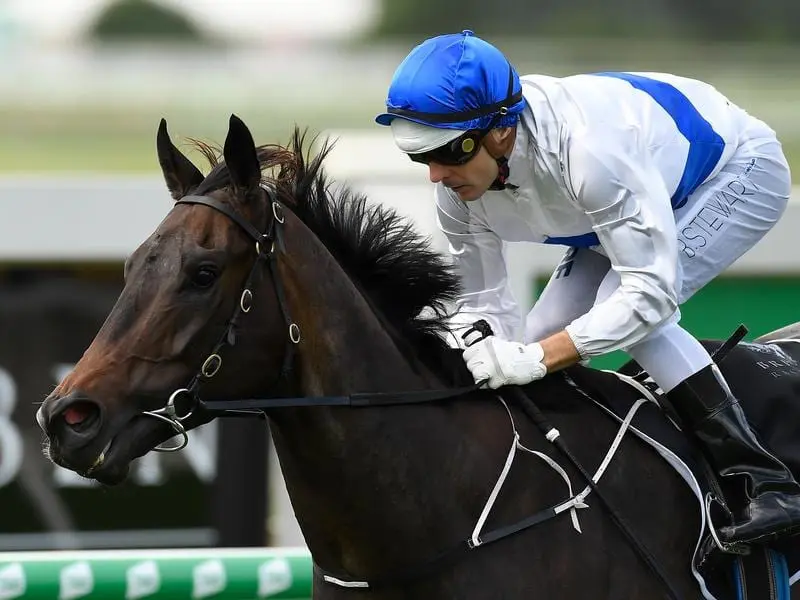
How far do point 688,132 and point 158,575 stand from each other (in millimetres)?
2129

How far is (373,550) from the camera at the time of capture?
110 inches

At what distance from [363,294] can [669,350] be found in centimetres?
69

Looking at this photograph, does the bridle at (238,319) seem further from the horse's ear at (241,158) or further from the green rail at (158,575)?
the green rail at (158,575)

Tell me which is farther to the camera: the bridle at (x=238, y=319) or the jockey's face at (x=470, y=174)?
the jockey's face at (x=470, y=174)

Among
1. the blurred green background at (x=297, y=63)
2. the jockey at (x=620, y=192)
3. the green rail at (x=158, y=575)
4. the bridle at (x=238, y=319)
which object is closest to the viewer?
the bridle at (x=238, y=319)

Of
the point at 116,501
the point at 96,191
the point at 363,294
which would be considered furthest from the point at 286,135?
the point at 363,294

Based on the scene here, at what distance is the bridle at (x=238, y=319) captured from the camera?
2619 mm

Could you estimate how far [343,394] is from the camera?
2793 mm

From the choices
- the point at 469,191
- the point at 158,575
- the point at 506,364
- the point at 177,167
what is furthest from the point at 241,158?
the point at 158,575

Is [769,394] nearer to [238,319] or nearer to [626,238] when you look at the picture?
[626,238]

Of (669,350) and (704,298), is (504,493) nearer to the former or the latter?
(669,350)

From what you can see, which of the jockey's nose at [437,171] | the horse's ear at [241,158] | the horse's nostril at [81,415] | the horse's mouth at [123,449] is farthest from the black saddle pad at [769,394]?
the horse's nostril at [81,415]

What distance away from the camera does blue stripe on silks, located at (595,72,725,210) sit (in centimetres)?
315

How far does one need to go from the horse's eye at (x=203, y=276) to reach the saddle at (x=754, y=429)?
936 millimetres
